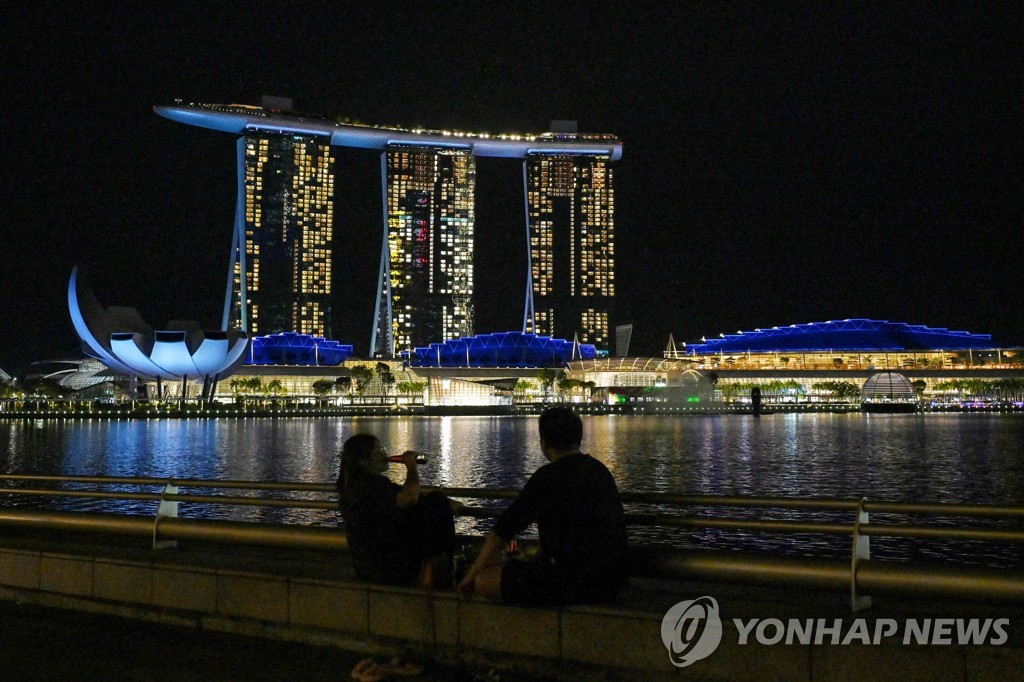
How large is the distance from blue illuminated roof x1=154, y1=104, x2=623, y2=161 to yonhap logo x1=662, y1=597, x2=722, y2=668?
149786 mm

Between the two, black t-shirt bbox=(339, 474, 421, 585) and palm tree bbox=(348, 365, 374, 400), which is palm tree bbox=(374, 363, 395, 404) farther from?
black t-shirt bbox=(339, 474, 421, 585)

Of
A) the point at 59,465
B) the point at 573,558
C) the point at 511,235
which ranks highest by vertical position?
the point at 511,235

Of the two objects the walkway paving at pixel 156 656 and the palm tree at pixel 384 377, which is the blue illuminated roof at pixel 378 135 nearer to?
the palm tree at pixel 384 377

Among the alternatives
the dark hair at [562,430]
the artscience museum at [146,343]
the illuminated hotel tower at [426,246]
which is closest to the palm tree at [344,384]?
the artscience museum at [146,343]

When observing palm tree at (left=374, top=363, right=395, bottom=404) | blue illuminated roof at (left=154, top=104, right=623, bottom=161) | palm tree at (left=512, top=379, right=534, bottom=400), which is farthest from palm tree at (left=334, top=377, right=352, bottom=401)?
blue illuminated roof at (left=154, top=104, right=623, bottom=161)

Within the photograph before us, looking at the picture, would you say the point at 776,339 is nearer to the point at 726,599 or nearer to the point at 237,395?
the point at 237,395

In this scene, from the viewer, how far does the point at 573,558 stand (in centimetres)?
481

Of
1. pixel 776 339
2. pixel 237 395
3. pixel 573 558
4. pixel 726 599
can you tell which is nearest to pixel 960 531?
pixel 726 599

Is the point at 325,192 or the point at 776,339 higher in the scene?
the point at 325,192

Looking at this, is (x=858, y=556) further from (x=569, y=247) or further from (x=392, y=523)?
(x=569, y=247)

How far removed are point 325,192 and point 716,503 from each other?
150 meters

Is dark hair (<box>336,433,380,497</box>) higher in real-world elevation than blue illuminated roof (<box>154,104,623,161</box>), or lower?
lower

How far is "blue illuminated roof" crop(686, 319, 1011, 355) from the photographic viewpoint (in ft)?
445

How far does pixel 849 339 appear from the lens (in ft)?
450
